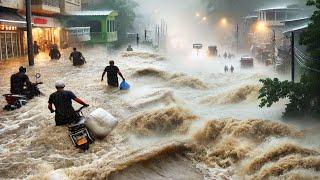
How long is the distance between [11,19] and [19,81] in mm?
15109

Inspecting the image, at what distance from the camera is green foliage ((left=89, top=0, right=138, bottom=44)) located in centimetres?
5762

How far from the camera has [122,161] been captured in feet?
33.8

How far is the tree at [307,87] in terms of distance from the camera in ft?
40.9

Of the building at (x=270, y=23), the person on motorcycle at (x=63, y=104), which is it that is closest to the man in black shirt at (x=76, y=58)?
the person on motorcycle at (x=63, y=104)

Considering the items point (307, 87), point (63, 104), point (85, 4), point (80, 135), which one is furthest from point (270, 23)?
point (80, 135)

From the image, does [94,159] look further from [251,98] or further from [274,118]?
[251,98]

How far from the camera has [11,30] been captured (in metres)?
32.0

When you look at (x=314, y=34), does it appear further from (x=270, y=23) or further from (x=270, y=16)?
(x=270, y=16)

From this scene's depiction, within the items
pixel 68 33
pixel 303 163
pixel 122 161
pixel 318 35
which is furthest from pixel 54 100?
pixel 68 33

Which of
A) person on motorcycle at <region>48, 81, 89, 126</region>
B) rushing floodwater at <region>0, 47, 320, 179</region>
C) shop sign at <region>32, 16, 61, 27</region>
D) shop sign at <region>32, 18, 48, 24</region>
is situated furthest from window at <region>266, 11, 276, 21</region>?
person on motorcycle at <region>48, 81, 89, 126</region>

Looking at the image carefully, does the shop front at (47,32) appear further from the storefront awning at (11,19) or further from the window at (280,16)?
the window at (280,16)

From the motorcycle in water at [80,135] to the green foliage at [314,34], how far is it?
7818mm

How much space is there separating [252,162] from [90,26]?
41.2 m

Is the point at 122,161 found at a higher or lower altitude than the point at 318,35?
lower
